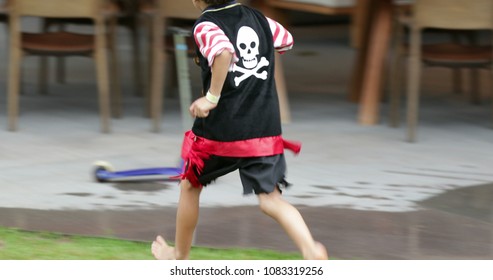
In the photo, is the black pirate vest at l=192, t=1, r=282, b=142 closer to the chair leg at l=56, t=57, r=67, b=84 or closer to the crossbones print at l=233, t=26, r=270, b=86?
the crossbones print at l=233, t=26, r=270, b=86

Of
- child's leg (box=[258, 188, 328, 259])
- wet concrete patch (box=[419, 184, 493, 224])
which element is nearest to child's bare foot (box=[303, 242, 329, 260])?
child's leg (box=[258, 188, 328, 259])

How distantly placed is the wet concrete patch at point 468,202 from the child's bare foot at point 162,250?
197 cm

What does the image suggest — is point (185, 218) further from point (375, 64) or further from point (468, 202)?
point (375, 64)

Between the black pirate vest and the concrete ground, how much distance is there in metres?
0.98

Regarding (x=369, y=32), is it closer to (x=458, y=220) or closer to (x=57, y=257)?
(x=458, y=220)

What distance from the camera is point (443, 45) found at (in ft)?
27.2

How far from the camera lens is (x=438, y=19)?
25.7ft

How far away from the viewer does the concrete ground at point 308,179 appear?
5.56 metres

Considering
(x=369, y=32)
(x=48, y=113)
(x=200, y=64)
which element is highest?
(x=200, y=64)

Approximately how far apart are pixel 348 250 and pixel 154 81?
3.43 m

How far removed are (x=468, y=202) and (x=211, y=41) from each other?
2647mm

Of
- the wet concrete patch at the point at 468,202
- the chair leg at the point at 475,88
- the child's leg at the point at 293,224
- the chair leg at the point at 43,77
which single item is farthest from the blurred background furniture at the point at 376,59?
the child's leg at the point at 293,224

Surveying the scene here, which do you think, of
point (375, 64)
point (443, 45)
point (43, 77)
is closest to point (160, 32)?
point (375, 64)

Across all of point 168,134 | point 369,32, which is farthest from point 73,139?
point 369,32
